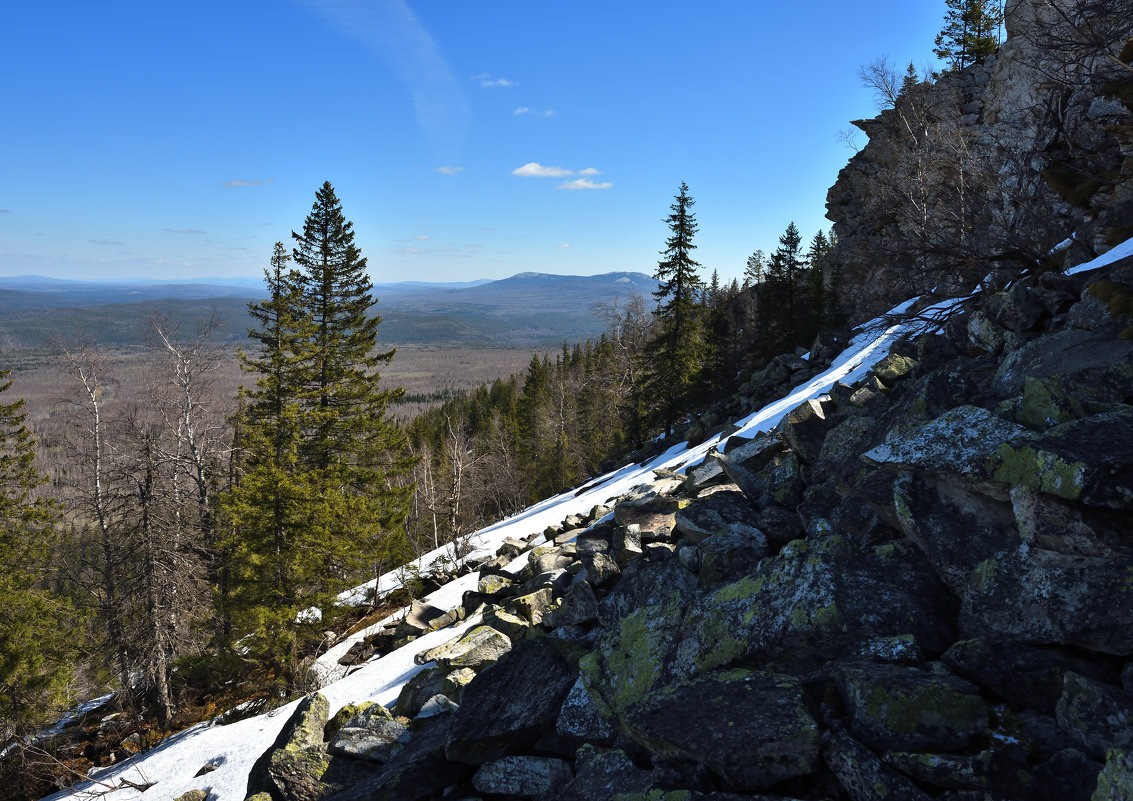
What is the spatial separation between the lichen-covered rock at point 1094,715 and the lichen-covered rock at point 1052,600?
36 cm

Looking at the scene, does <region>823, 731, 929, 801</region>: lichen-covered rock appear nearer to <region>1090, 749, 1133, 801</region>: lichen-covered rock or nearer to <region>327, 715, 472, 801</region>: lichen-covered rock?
<region>1090, 749, 1133, 801</region>: lichen-covered rock

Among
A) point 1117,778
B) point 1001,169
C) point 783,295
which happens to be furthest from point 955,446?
A: point 783,295

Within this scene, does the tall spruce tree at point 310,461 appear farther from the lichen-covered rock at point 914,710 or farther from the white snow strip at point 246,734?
the lichen-covered rock at point 914,710

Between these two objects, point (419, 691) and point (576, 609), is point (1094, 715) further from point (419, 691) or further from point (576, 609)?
point (419, 691)

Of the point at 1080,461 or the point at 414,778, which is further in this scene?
the point at 414,778

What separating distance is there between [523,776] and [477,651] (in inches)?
162

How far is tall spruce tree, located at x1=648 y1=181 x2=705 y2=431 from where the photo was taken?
103 ft

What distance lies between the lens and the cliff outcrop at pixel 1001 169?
338 inches

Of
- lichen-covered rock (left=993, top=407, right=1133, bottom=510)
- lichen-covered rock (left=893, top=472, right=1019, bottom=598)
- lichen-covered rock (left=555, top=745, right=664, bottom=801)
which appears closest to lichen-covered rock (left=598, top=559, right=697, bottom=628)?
lichen-covered rock (left=555, top=745, right=664, bottom=801)

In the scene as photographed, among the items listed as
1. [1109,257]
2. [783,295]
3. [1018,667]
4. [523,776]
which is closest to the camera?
[1018,667]

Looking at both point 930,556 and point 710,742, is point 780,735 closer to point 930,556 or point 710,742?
point 710,742

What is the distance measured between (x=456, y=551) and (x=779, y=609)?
18.5m

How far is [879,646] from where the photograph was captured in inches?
146

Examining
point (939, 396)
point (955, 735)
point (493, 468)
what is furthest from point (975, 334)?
point (493, 468)
